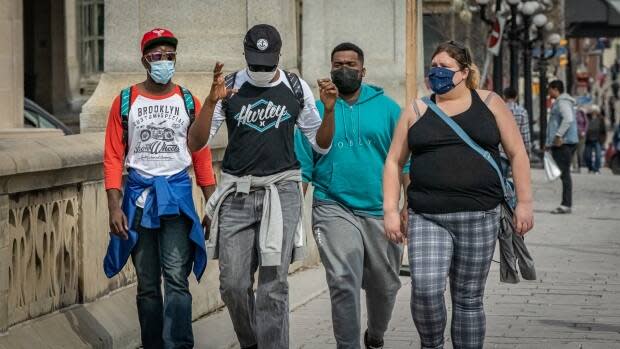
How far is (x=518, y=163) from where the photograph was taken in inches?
275

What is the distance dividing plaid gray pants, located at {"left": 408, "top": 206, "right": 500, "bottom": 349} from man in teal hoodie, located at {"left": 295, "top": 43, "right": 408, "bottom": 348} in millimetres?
571

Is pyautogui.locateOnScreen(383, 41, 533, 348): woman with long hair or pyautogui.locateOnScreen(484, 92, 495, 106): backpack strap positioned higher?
pyautogui.locateOnScreen(484, 92, 495, 106): backpack strap

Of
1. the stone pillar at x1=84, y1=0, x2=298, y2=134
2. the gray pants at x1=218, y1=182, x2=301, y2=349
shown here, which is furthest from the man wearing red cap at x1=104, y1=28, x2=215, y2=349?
the stone pillar at x1=84, y1=0, x2=298, y2=134

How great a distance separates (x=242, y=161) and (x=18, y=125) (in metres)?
6.55

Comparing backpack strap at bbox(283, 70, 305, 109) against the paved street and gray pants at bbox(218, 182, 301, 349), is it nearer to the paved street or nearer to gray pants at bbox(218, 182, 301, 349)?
gray pants at bbox(218, 182, 301, 349)

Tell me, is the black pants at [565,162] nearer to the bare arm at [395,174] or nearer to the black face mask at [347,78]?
the black face mask at [347,78]

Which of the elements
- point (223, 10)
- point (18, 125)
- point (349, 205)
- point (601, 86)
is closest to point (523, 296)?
point (223, 10)

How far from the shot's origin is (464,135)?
683cm

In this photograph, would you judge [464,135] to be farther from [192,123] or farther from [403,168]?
[192,123]

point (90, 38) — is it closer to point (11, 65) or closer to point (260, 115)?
point (11, 65)

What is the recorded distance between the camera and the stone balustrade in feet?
22.8

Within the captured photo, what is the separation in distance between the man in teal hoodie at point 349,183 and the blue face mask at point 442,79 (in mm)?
651

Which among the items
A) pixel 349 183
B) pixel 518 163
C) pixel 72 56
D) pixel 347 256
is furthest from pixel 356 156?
pixel 72 56

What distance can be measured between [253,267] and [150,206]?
61cm
